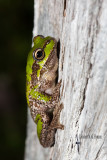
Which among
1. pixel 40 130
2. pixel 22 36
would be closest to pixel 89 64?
pixel 40 130

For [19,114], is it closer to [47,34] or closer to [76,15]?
[47,34]

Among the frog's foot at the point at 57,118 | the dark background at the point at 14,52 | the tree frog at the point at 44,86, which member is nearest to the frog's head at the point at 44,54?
the tree frog at the point at 44,86

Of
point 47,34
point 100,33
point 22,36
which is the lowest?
point 22,36

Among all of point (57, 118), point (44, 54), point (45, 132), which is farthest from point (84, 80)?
point (45, 132)

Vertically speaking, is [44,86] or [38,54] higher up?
[38,54]

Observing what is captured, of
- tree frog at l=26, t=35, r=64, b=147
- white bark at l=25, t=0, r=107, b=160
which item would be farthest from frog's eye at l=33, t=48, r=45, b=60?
white bark at l=25, t=0, r=107, b=160

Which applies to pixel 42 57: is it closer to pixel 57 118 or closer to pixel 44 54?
pixel 44 54

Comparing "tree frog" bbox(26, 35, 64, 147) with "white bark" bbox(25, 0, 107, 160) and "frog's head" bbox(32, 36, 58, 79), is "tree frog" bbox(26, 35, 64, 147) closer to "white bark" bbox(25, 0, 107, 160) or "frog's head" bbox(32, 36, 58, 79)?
"frog's head" bbox(32, 36, 58, 79)
